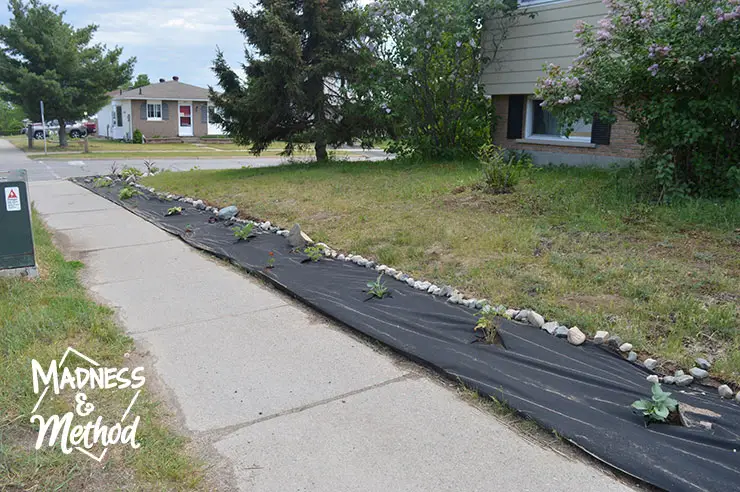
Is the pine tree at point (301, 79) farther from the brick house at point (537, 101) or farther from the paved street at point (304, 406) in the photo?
the paved street at point (304, 406)

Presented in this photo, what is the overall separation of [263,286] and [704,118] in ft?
16.5

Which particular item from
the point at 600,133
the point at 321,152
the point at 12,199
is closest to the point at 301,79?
the point at 321,152

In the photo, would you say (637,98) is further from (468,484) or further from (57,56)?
(57,56)

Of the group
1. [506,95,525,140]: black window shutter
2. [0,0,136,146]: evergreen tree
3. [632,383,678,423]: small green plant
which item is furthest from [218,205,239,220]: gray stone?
[0,0,136,146]: evergreen tree

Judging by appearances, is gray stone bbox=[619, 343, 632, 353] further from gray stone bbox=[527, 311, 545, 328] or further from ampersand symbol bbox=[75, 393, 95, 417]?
ampersand symbol bbox=[75, 393, 95, 417]

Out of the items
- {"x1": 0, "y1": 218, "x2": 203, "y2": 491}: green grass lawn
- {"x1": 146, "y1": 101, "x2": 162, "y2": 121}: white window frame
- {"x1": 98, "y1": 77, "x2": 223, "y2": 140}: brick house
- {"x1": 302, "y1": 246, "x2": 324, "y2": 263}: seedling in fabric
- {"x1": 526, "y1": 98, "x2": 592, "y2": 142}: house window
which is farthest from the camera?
{"x1": 146, "y1": 101, "x2": 162, "y2": 121}: white window frame

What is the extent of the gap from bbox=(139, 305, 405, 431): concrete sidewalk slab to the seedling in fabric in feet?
4.42

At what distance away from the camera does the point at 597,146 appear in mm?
10320

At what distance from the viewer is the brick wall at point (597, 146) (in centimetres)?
983

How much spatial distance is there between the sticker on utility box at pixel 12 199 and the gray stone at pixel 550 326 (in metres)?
4.44

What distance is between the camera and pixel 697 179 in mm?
6859

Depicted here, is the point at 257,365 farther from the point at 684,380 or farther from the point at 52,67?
the point at 52,67

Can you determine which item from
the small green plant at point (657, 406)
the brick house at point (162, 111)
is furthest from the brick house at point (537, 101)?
the brick house at point (162, 111)

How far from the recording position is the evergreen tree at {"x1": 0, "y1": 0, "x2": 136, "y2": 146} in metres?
24.5
